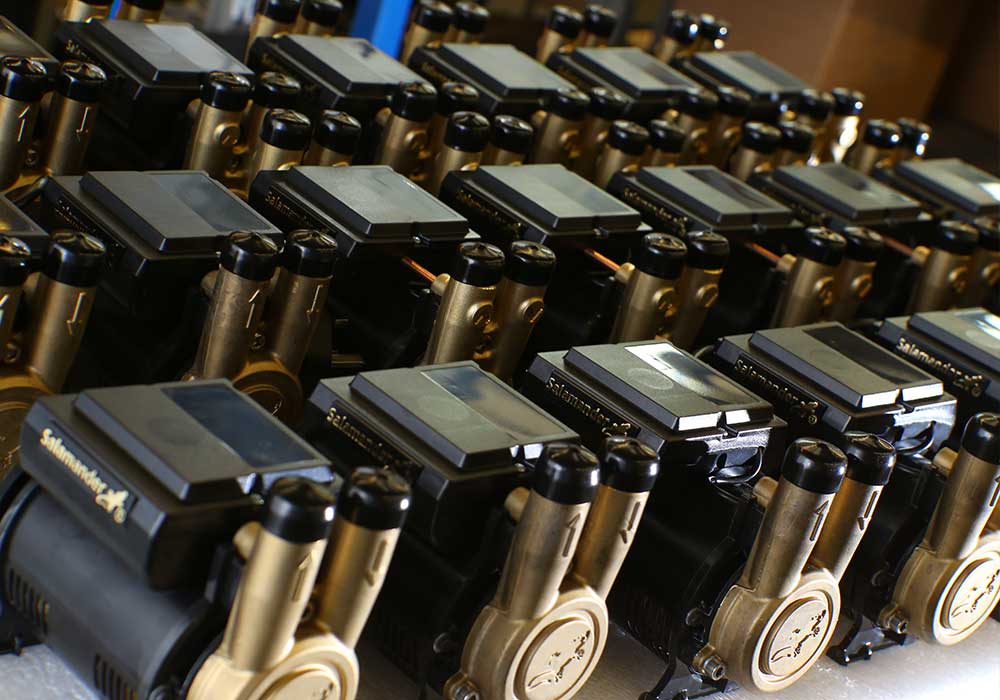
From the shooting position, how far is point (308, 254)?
1.80 meters

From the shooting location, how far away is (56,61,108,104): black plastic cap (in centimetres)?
200

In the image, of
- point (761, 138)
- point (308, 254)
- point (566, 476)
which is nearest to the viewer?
point (566, 476)

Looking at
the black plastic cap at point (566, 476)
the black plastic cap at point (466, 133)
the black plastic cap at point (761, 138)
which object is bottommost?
the black plastic cap at point (566, 476)

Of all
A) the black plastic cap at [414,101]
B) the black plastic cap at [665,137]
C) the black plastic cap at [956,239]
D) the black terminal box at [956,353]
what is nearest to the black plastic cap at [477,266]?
the black plastic cap at [414,101]

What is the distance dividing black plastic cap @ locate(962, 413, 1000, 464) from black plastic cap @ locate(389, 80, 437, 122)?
101 centimetres

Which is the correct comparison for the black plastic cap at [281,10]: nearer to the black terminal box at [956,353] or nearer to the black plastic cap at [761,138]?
the black plastic cap at [761,138]

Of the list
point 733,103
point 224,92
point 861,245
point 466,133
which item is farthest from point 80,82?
point 733,103

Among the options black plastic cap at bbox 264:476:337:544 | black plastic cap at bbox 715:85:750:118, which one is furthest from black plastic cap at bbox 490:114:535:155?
black plastic cap at bbox 264:476:337:544

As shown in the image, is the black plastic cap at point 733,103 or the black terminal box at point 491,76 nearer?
the black terminal box at point 491,76

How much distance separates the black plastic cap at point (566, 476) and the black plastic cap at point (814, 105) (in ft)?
6.70

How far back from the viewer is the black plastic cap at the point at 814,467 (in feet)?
5.33

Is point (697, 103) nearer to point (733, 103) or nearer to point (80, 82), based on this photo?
point (733, 103)

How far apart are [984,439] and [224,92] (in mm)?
1162

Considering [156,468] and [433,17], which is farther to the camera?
[433,17]
